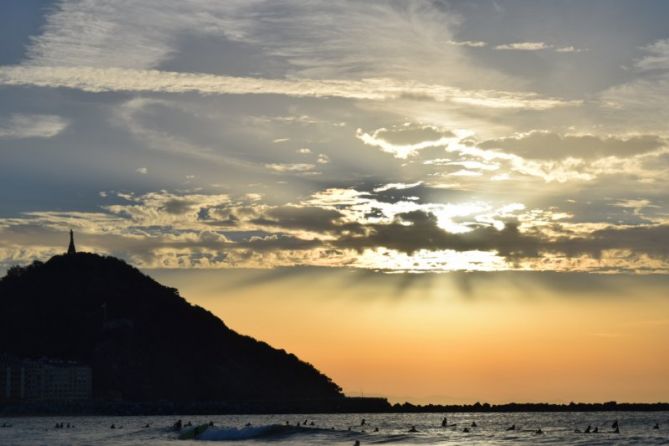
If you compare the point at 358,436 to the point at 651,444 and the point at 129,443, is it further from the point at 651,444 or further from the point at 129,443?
the point at 651,444

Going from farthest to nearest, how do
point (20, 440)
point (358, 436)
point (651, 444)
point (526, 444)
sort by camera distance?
point (358, 436), point (20, 440), point (526, 444), point (651, 444)

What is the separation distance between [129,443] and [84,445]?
1008 cm

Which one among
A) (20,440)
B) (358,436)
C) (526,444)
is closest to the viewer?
(526,444)

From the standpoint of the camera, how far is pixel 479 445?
167 metres

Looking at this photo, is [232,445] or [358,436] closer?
[232,445]

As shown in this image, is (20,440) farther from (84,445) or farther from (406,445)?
(406,445)

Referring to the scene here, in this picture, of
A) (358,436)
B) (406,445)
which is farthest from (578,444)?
(358,436)

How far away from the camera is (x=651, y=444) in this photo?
15812 centimetres

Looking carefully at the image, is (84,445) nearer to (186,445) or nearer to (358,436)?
(186,445)

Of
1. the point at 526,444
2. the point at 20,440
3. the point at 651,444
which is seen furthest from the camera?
the point at 20,440

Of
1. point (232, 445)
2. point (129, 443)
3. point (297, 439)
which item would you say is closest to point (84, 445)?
point (129, 443)

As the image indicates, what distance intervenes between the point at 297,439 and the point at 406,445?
2614 centimetres

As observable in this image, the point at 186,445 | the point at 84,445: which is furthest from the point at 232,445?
the point at 84,445

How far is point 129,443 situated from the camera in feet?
586
